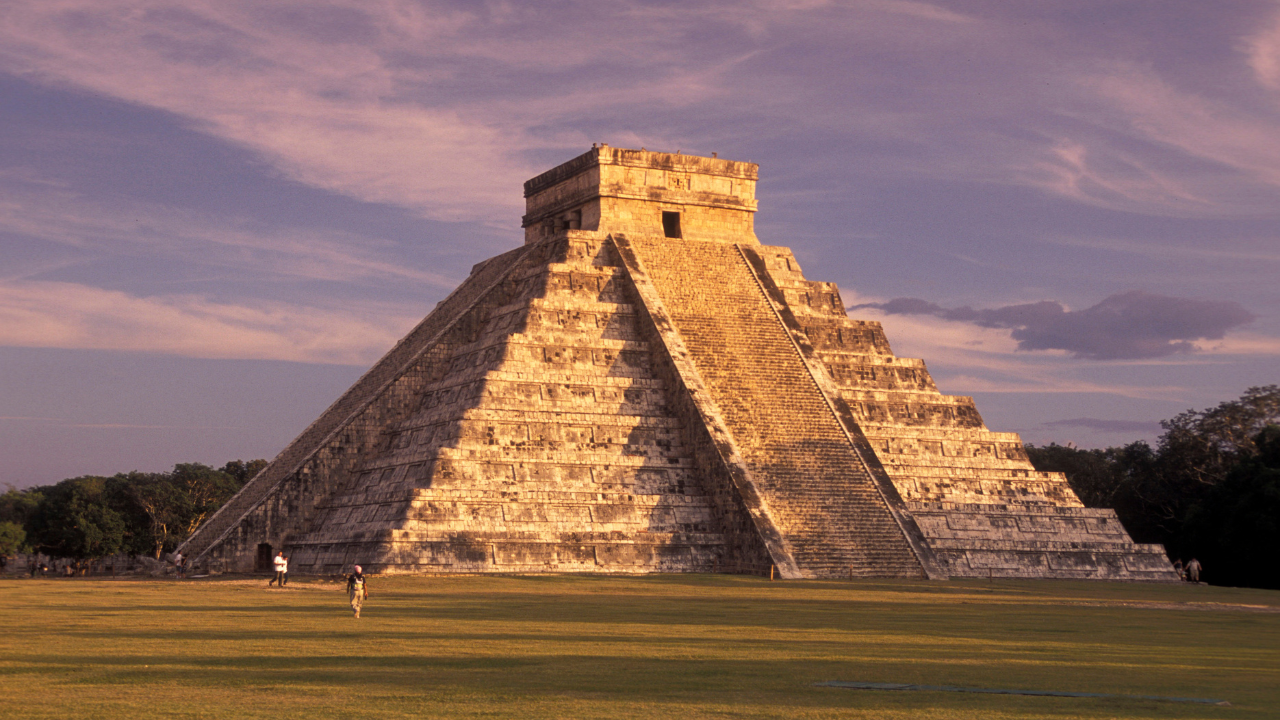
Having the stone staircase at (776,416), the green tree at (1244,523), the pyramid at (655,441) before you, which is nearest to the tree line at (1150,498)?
the green tree at (1244,523)

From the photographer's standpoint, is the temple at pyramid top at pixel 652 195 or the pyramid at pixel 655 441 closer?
the pyramid at pixel 655 441

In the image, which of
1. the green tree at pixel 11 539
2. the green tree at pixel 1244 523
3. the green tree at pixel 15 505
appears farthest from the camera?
the green tree at pixel 15 505

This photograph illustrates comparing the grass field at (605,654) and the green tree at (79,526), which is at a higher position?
the green tree at (79,526)

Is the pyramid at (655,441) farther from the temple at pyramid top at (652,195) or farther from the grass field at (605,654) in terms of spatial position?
the grass field at (605,654)

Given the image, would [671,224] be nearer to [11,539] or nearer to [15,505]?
[11,539]

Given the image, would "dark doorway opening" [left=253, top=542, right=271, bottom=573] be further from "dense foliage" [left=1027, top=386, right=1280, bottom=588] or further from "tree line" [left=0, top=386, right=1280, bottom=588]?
"dense foliage" [left=1027, top=386, right=1280, bottom=588]

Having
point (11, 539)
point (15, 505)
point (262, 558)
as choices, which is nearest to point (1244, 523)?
point (262, 558)

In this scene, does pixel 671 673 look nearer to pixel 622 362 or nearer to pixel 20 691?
pixel 20 691

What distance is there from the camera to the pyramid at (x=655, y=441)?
3199 cm

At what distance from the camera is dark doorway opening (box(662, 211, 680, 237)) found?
42.1 m

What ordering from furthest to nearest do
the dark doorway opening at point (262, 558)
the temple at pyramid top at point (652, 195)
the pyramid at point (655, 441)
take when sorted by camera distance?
the temple at pyramid top at point (652, 195) → the dark doorway opening at point (262, 558) → the pyramid at point (655, 441)

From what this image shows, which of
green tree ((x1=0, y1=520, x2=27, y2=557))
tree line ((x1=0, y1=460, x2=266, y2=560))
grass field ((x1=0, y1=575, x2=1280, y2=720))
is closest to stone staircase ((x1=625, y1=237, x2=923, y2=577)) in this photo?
grass field ((x1=0, y1=575, x2=1280, y2=720))

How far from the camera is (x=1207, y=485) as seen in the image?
2147 inches

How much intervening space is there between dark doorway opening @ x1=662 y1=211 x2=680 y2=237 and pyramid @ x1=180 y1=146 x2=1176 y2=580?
0.21 ft
